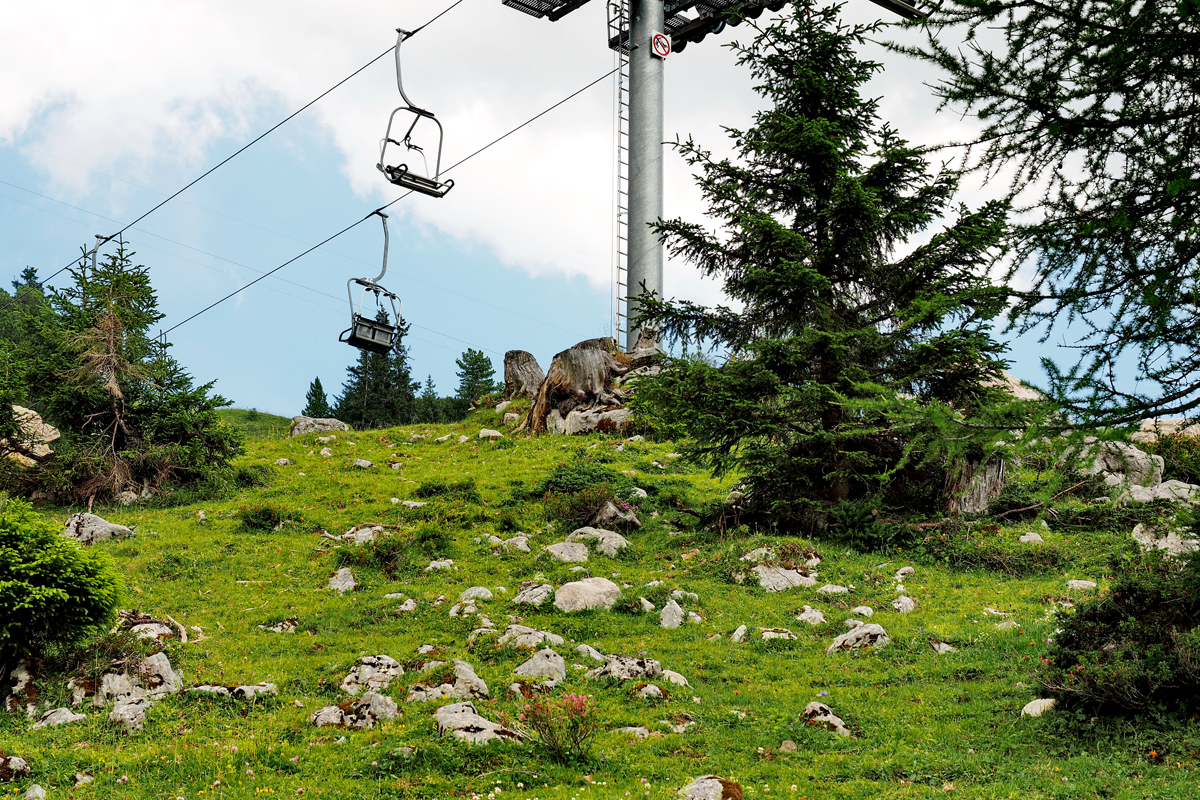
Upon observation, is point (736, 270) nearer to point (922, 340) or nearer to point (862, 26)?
point (922, 340)

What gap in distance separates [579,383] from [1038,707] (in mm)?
23076

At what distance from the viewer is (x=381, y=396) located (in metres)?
59.4

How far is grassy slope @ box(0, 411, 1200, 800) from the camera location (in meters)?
8.54

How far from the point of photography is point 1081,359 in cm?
635

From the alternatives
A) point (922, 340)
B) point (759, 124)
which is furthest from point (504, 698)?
point (759, 124)

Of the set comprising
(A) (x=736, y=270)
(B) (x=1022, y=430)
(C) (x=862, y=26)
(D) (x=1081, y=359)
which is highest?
(C) (x=862, y=26)

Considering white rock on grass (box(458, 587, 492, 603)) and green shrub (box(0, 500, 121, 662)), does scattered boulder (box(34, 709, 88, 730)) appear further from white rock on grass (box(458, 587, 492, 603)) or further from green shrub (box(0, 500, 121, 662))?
white rock on grass (box(458, 587, 492, 603))

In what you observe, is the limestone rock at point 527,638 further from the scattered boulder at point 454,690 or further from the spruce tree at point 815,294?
the spruce tree at point 815,294

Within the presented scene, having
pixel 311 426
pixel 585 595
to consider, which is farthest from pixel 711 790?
pixel 311 426

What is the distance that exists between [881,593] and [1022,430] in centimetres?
964

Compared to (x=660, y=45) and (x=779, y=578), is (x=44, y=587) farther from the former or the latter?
(x=660, y=45)

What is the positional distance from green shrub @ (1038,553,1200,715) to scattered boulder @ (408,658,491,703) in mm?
6317

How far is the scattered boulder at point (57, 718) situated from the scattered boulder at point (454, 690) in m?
3.66

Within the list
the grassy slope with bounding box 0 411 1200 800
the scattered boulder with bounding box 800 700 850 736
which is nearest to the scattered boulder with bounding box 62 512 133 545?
the grassy slope with bounding box 0 411 1200 800
